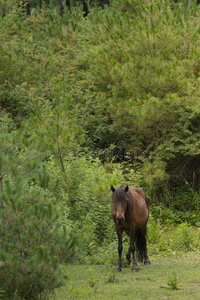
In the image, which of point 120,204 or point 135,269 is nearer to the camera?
point 120,204

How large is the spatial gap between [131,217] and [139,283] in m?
1.56

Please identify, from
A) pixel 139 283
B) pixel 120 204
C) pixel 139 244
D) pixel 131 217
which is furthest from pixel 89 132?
pixel 139 283

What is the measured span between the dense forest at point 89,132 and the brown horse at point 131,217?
856 mm

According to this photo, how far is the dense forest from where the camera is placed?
5496 mm

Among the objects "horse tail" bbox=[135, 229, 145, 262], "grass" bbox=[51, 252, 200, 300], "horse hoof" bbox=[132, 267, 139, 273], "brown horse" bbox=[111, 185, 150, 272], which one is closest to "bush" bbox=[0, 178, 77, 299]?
"grass" bbox=[51, 252, 200, 300]

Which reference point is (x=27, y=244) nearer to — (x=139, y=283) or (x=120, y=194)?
(x=139, y=283)

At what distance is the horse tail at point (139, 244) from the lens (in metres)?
8.80

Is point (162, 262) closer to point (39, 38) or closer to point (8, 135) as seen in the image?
point (8, 135)

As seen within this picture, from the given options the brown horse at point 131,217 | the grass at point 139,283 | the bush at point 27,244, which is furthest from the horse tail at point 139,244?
the bush at point 27,244

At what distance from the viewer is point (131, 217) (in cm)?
825

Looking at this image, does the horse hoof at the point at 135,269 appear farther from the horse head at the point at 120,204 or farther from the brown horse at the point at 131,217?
the horse head at the point at 120,204

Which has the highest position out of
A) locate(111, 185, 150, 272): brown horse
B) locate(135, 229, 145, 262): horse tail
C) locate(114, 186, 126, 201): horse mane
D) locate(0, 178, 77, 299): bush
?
locate(0, 178, 77, 299): bush

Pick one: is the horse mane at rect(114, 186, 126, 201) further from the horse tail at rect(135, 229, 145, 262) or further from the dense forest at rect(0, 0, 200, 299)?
the horse tail at rect(135, 229, 145, 262)

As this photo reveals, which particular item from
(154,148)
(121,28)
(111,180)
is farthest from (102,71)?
(111,180)
